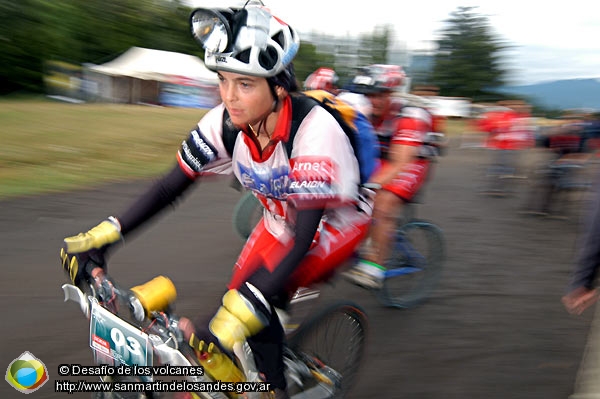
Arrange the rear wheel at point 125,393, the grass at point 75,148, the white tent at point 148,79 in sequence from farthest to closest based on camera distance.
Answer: the white tent at point 148,79
the grass at point 75,148
the rear wheel at point 125,393

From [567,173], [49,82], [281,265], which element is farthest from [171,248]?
[49,82]

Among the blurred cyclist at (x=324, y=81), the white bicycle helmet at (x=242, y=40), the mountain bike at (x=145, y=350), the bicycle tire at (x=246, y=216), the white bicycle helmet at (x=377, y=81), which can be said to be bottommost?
the bicycle tire at (x=246, y=216)

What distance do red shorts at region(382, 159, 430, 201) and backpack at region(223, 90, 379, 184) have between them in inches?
97.5

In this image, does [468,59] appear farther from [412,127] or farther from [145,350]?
[145,350]

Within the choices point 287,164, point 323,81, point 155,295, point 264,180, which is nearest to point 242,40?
point 287,164

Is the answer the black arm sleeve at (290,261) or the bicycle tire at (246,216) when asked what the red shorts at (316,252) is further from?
the bicycle tire at (246,216)

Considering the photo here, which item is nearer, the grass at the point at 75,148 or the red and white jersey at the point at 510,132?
the grass at the point at 75,148

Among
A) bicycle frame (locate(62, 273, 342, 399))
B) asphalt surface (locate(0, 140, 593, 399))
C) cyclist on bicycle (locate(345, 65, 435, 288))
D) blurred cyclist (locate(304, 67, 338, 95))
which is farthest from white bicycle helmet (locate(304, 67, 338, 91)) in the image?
bicycle frame (locate(62, 273, 342, 399))

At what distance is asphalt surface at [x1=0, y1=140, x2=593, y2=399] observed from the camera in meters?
4.09

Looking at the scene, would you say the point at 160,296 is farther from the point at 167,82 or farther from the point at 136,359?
the point at 167,82

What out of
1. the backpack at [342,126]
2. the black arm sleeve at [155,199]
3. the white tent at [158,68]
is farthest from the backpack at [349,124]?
the white tent at [158,68]

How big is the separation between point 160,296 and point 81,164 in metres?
10.2

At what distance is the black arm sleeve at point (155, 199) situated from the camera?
2818 millimetres

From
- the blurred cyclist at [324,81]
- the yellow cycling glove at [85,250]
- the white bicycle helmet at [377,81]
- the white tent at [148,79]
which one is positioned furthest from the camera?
the white tent at [148,79]
